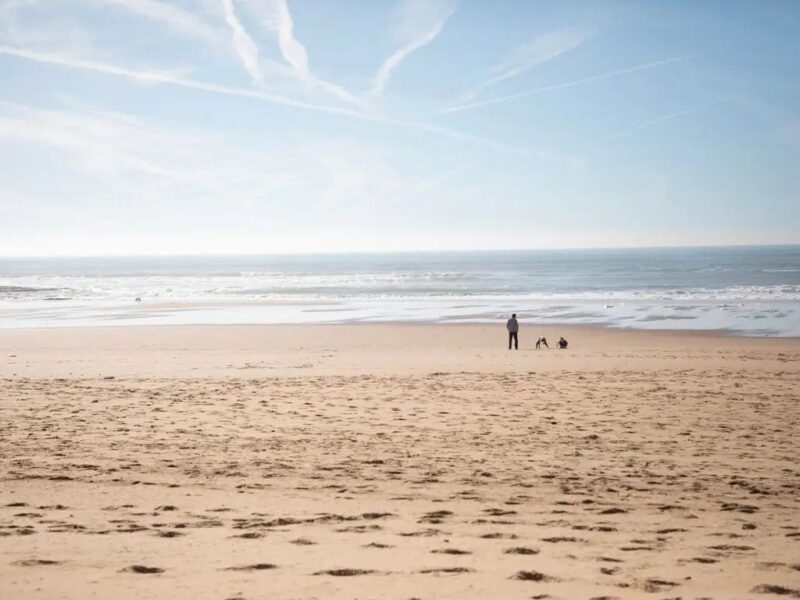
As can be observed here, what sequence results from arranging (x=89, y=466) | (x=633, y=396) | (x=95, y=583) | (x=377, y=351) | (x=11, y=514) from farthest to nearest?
(x=377, y=351) → (x=633, y=396) → (x=89, y=466) → (x=11, y=514) → (x=95, y=583)

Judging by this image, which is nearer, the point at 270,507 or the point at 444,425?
the point at 270,507

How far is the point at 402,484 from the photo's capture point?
7.69 metres

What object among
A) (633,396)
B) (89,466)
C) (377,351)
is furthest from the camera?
(377,351)

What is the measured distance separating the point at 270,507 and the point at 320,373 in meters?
10.8

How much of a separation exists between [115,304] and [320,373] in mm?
38589

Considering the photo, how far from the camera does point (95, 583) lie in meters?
4.71

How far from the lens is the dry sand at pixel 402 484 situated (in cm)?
489

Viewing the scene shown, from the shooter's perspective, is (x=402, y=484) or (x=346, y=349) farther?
(x=346, y=349)

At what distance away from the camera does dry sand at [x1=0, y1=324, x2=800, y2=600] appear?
4.89m

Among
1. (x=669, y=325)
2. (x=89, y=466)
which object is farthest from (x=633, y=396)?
(x=669, y=325)

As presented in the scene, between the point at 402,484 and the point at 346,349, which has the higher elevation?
the point at 402,484

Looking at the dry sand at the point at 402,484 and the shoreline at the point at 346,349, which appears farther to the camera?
A: the shoreline at the point at 346,349

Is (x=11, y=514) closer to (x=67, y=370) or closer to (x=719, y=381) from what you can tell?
(x=67, y=370)

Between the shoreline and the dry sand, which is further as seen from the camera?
the shoreline
